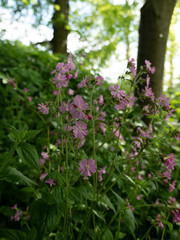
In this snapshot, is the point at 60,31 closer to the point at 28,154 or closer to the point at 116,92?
the point at 116,92

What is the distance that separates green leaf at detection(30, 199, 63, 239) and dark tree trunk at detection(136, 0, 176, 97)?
2466 millimetres

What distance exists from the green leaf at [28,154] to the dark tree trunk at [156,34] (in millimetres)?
2488

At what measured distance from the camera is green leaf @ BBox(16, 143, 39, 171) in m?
1.12

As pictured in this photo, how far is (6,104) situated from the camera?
3602 millimetres

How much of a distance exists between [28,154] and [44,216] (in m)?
0.36

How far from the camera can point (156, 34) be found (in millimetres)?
3232

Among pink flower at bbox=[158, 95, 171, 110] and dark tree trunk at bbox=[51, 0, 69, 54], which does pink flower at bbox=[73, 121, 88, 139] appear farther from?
dark tree trunk at bbox=[51, 0, 69, 54]

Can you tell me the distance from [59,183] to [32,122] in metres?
2.13

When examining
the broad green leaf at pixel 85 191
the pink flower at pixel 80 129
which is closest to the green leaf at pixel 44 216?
the broad green leaf at pixel 85 191

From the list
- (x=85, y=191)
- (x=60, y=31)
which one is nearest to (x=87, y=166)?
(x=85, y=191)

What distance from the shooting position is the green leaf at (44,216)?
1.17m

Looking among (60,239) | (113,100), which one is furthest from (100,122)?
(60,239)

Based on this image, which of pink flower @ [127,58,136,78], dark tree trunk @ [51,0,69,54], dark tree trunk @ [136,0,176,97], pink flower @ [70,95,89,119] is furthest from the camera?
dark tree trunk @ [51,0,69,54]

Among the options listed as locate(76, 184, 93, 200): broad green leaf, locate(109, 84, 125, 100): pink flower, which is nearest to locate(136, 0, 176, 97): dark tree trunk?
locate(109, 84, 125, 100): pink flower
